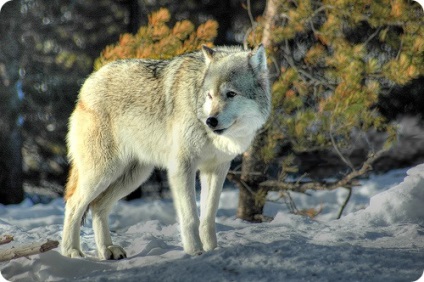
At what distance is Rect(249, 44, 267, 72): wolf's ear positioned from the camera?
2908 mm

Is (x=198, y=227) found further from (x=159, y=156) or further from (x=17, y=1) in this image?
(x=17, y=1)

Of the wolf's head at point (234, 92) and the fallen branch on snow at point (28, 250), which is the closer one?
the fallen branch on snow at point (28, 250)

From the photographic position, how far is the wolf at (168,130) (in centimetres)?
290

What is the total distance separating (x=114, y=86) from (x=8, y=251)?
3.41ft

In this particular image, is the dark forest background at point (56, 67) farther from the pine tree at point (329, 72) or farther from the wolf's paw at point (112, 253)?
the wolf's paw at point (112, 253)

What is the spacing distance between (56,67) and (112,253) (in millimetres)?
1356

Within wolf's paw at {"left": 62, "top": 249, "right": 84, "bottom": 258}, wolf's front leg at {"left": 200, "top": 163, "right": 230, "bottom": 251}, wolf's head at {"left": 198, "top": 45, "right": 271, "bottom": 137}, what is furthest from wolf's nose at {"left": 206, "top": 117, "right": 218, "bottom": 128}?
wolf's paw at {"left": 62, "top": 249, "right": 84, "bottom": 258}

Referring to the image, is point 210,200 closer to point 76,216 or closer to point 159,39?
point 76,216

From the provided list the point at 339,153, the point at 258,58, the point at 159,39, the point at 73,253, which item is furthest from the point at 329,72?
the point at 73,253

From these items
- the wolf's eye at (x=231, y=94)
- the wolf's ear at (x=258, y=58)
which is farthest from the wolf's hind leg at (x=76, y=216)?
the wolf's ear at (x=258, y=58)

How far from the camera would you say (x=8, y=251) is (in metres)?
2.90

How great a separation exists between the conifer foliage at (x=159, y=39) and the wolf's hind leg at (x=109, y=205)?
77 cm

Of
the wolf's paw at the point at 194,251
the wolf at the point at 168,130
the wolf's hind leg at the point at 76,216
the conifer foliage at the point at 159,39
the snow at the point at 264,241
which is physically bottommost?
the snow at the point at 264,241

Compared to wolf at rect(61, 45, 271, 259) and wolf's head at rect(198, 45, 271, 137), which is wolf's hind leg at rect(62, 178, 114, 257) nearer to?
wolf at rect(61, 45, 271, 259)
